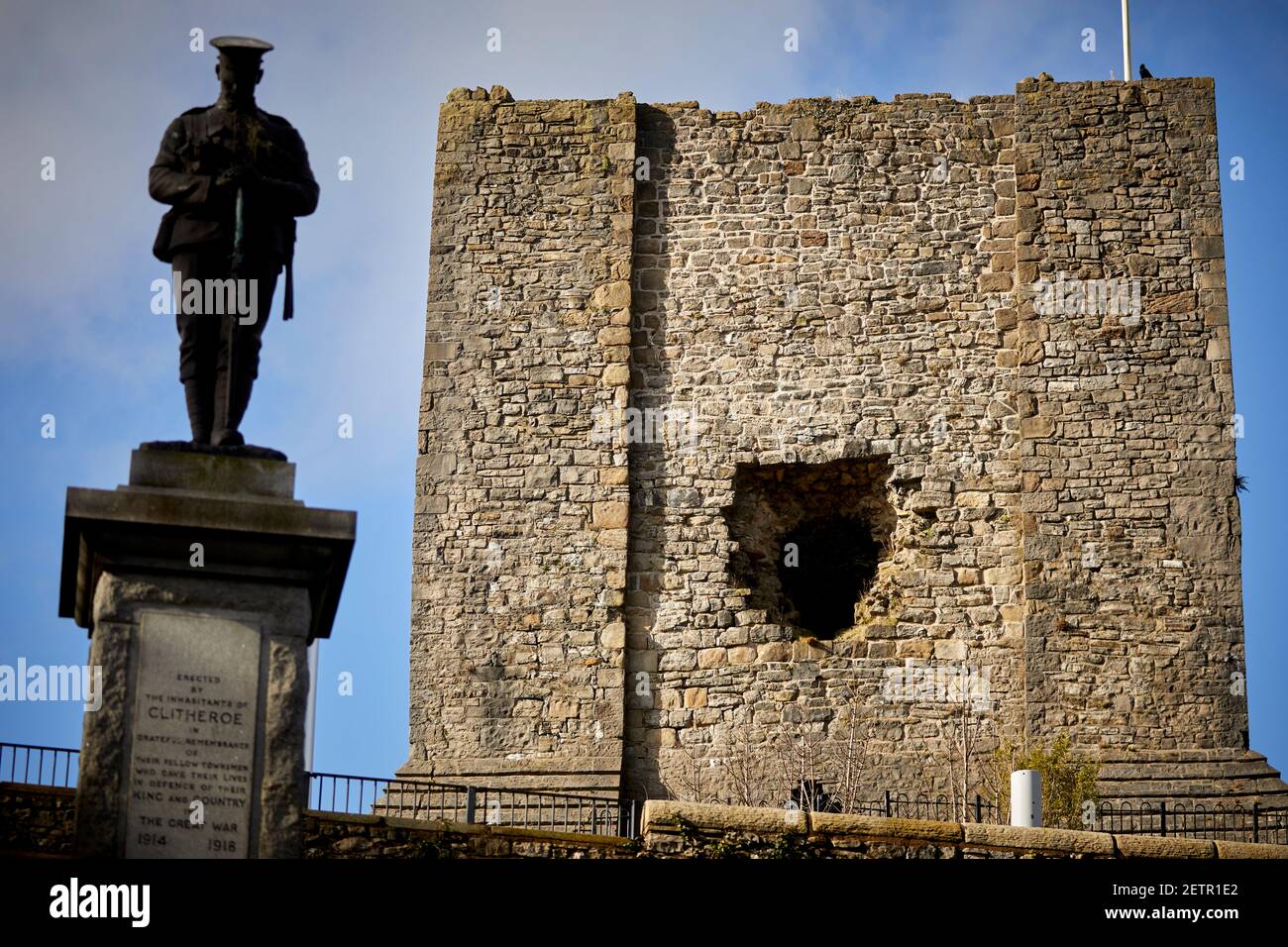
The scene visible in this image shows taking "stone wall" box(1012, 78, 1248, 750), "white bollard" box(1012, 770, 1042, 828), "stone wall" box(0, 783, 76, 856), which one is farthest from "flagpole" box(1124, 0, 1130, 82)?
"stone wall" box(0, 783, 76, 856)

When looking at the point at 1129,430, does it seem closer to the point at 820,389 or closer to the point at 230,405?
the point at 820,389

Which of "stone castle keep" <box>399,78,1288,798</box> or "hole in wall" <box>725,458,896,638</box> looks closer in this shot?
"stone castle keep" <box>399,78,1288,798</box>

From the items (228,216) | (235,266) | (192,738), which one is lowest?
(192,738)

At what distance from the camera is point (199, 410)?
11141 millimetres

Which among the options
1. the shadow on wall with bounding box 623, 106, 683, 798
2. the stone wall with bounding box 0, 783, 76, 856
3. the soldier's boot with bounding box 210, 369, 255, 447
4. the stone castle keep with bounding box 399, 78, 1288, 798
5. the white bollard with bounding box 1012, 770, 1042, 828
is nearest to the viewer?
the soldier's boot with bounding box 210, 369, 255, 447

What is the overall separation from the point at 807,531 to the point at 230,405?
13494 millimetres

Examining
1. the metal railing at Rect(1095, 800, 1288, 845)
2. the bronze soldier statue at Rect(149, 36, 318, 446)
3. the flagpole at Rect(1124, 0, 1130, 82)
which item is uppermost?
the flagpole at Rect(1124, 0, 1130, 82)

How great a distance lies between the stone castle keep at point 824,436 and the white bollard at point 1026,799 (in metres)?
4.37

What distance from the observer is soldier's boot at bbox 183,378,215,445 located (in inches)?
439

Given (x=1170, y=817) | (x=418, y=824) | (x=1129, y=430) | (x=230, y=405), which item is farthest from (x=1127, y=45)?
(x=230, y=405)

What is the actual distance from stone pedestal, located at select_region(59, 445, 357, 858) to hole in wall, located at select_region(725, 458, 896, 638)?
42.3 feet

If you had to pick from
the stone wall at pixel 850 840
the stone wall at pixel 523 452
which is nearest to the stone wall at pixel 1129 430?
the stone wall at pixel 523 452

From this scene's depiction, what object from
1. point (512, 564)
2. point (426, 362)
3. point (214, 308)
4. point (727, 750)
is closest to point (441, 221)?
point (426, 362)

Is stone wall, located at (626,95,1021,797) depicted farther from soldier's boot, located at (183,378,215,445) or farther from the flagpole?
soldier's boot, located at (183,378,215,445)
